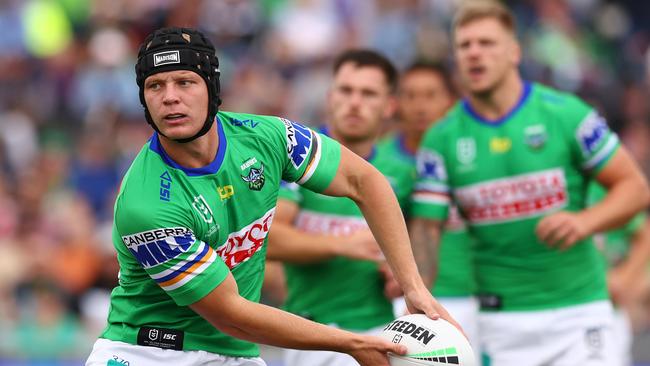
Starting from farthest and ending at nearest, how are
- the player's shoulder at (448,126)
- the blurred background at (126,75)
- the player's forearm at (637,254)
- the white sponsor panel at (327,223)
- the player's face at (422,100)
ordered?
the blurred background at (126,75) → the player's forearm at (637,254) → the player's face at (422,100) → the player's shoulder at (448,126) → the white sponsor panel at (327,223)

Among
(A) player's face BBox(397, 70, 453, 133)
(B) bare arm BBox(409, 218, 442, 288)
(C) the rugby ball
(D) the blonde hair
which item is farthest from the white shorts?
(A) player's face BBox(397, 70, 453, 133)

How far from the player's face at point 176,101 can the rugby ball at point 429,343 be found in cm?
133

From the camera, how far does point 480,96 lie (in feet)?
25.6

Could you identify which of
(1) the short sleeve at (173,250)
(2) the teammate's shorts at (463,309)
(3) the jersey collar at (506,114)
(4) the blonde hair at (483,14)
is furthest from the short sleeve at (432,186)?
(1) the short sleeve at (173,250)

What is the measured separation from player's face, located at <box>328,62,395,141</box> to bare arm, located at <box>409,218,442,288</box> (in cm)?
65

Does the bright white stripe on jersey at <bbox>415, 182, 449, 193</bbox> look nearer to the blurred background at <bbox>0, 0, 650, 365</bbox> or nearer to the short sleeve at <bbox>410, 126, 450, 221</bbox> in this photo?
the short sleeve at <bbox>410, 126, 450, 221</bbox>

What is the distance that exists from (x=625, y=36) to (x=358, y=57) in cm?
1015

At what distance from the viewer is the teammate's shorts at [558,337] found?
756 centimetres

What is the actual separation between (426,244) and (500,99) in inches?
41.1

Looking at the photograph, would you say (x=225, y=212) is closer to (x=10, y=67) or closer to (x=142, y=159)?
(x=142, y=159)

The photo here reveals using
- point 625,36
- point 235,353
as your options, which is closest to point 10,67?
point 625,36

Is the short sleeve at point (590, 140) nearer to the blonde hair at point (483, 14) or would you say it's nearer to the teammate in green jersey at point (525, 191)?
the teammate in green jersey at point (525, 191)

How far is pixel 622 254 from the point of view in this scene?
1127 cm

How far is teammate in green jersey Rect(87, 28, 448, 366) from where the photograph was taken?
5.50 meters
